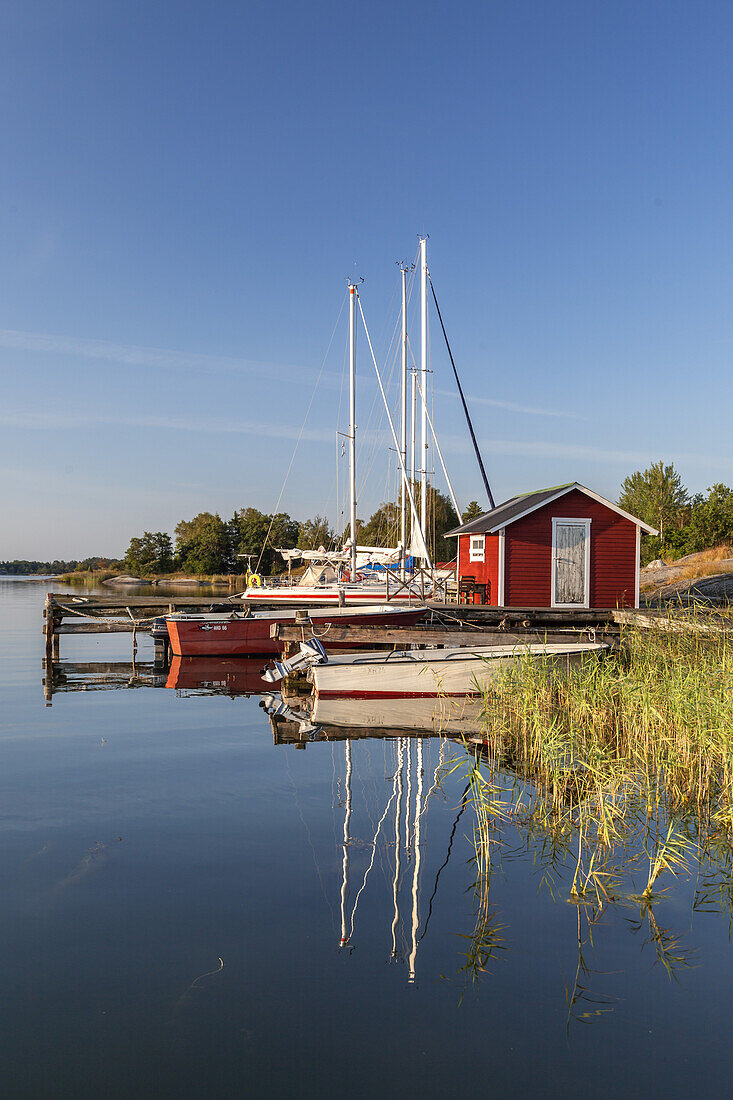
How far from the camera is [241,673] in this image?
23844 mm

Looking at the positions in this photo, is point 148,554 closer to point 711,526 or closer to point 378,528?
point 378,528

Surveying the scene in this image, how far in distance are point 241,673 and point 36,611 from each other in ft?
120

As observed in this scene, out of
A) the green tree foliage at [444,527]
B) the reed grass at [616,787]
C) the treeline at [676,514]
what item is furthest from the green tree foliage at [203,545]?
the reed grass at [616,787]

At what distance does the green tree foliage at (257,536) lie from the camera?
358ft

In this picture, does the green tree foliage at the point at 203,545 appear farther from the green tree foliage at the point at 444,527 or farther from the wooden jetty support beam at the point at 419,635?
the wooden jetty support beam at the point at 419,635

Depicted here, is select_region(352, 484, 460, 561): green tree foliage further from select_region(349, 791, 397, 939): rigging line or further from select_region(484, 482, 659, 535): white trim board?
select_region(349, 791, 397, 939): rigging line

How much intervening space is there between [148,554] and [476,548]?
94324 mm

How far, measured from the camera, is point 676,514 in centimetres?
8169

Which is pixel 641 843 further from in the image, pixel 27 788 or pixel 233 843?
pixel 27 788

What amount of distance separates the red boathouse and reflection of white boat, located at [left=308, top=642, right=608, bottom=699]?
27.8ft

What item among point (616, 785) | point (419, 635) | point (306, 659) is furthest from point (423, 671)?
point (616, 785)

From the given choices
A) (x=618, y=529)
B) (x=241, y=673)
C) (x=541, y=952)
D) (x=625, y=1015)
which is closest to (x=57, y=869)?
(x=541, y=952)

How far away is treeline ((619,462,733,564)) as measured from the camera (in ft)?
188

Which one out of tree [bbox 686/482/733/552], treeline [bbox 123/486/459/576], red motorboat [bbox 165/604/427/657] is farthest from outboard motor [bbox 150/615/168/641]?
treeline [bbox 123/486/459/576]
